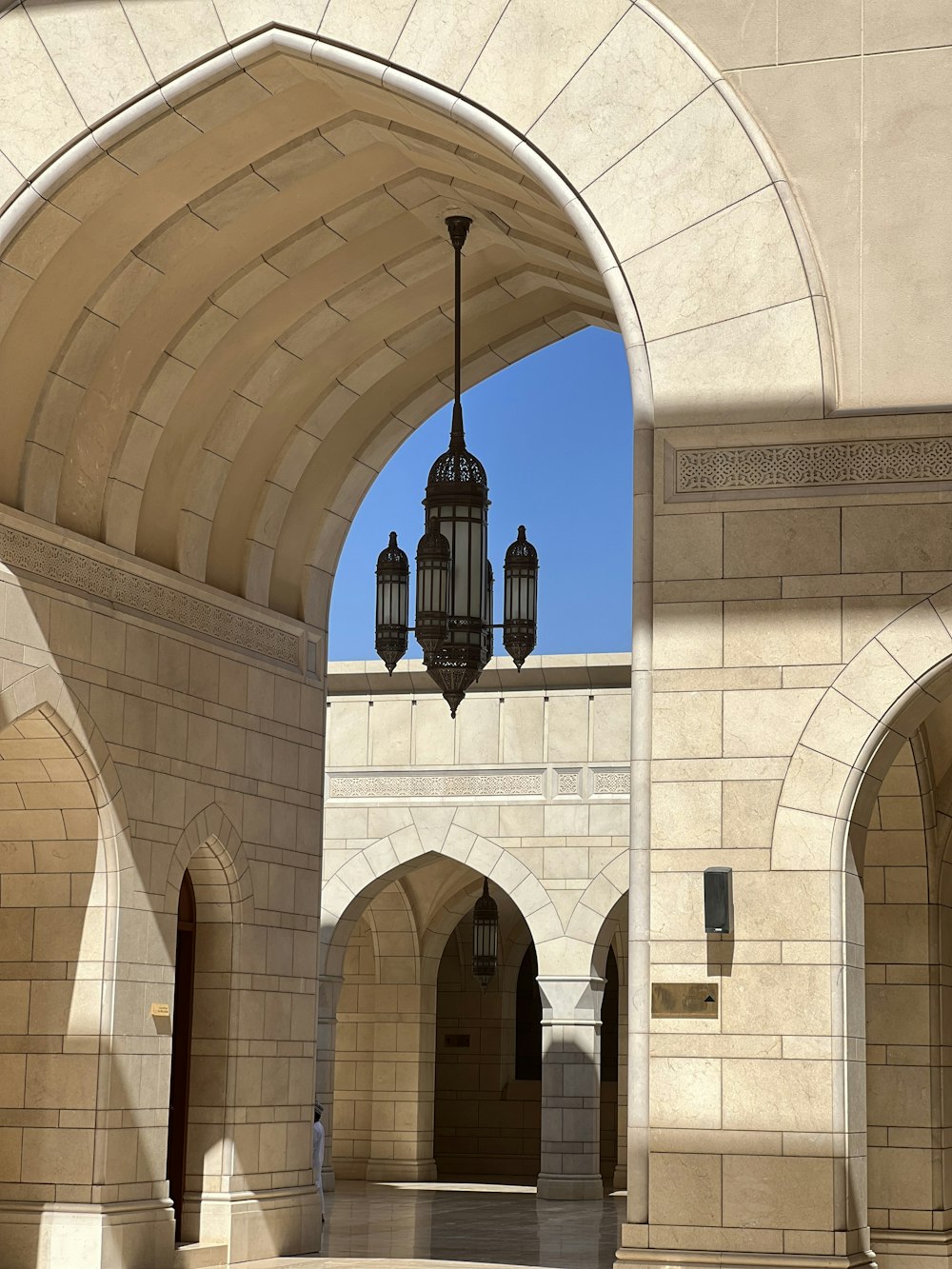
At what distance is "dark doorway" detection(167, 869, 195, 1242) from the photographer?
9.75 metres

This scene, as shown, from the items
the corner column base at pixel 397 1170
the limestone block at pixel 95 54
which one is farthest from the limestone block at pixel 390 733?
the limestone block at pixel 95 54

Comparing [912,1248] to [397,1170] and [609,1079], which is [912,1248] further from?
[609,1079]

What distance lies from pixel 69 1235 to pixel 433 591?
3.72 m

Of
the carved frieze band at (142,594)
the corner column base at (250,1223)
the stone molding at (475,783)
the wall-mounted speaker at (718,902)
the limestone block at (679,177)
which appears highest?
the limestone block at (679,177)

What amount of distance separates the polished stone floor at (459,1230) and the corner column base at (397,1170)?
0.64m

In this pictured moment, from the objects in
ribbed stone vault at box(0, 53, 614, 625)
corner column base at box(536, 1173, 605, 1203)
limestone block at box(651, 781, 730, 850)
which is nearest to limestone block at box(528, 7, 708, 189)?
ribbed stone vault at box(0, 53, 614, 625)

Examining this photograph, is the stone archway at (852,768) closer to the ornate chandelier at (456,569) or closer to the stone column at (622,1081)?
the ornate chandelier at (456,569)

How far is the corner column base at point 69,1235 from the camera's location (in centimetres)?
859

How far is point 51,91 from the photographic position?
783 centimetres

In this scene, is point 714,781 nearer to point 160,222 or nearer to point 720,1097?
point 720,1097

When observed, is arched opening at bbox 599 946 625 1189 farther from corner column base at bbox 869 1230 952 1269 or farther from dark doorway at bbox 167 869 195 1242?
corner column base at bbox 869 1230 952 1269

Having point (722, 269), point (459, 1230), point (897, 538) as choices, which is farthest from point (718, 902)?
point (459, 1230)

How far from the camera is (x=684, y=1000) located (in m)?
6.38

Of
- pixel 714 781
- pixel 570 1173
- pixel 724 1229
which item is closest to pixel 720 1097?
pixel 724 1229
